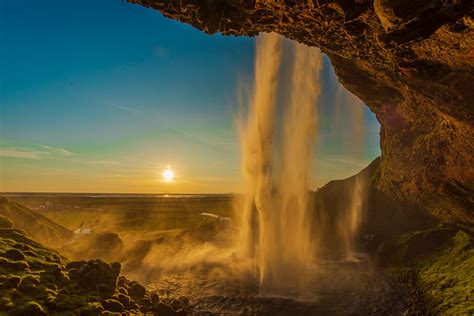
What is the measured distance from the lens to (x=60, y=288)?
16594mm

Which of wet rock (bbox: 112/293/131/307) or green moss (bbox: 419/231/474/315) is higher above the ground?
green moss (bbox: 419/231/474/315)

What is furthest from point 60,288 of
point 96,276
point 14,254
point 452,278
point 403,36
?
point 452,278

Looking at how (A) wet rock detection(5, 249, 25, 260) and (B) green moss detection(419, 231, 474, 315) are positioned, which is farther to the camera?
(B) green moss detection(419, 231, 474, 315)

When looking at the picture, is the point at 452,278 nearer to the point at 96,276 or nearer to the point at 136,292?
the point at 136,292

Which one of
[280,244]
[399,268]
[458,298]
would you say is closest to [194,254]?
[280,244]

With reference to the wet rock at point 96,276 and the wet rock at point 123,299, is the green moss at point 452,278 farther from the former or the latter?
the wet rock at point 96,276

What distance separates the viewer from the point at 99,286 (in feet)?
58.2

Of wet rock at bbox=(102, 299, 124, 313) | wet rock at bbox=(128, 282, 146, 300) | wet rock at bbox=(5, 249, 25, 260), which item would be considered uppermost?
wet rock at bbox=(5, 249, 25, 260)

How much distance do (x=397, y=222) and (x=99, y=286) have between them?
3813 centimetres

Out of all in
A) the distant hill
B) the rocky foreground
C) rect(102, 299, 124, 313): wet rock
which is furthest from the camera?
the distant hill

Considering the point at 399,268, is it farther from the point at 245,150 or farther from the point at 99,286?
the point at 99,286

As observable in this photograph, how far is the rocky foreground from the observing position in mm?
14312

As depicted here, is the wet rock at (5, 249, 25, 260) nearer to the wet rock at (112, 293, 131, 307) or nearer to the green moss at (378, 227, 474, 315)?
the wet rock at (112, 293, 131, 307)

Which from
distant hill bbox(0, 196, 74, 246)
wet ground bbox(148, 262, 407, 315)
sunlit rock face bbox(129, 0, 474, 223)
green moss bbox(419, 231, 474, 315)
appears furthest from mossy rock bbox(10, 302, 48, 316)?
distant hill bbox(0, 196, 74, 246)
